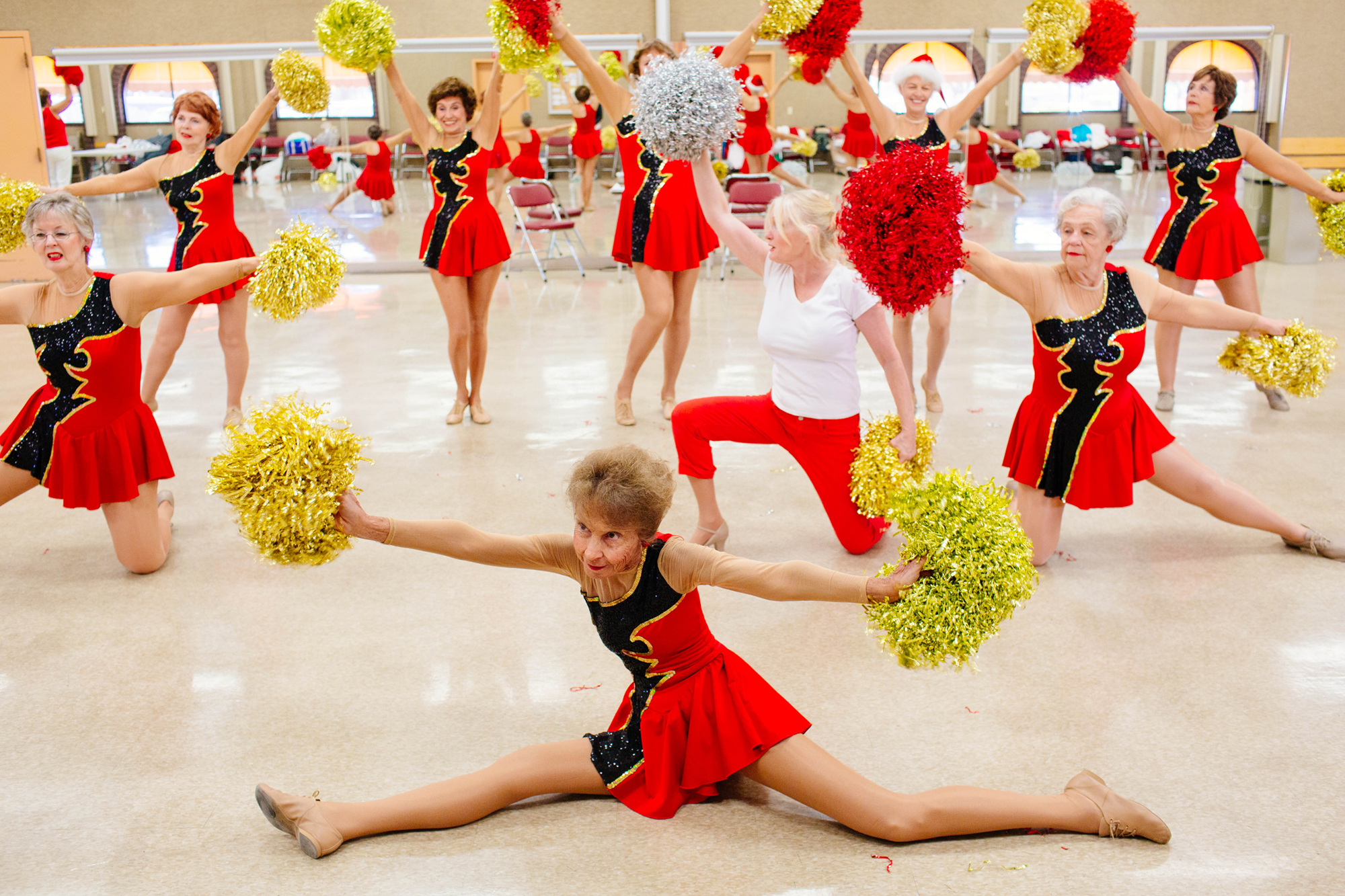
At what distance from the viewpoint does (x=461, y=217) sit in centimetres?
513

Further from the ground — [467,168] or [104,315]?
[467,168]

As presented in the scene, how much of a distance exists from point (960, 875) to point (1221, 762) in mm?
848

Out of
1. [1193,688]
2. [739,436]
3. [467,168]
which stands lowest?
[1193,688]

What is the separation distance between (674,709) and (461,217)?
3386mm

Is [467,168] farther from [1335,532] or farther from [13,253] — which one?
[13,253]

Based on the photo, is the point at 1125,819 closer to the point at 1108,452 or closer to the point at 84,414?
the point at 1108,452

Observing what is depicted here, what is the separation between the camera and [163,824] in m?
2.42

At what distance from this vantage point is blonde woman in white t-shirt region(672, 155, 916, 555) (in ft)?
11.2

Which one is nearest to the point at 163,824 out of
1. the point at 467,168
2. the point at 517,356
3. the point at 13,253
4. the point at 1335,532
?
the point at 467,168

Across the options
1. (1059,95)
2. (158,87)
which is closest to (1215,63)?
(1059,95)

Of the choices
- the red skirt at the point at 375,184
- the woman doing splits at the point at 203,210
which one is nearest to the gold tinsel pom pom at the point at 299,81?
the woman doing splits at the point at 203,210

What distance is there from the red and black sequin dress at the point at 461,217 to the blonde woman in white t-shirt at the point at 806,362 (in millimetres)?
1838

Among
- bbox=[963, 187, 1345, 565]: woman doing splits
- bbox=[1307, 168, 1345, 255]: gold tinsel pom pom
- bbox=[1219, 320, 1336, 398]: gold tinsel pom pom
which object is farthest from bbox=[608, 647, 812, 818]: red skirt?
bbox=[1307, 168, 1345, 255]: gold tinsel pom pom

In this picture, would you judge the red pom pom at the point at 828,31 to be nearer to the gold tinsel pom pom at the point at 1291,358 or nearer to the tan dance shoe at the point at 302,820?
the gold tinsel pom pom at the point at 1291,358
